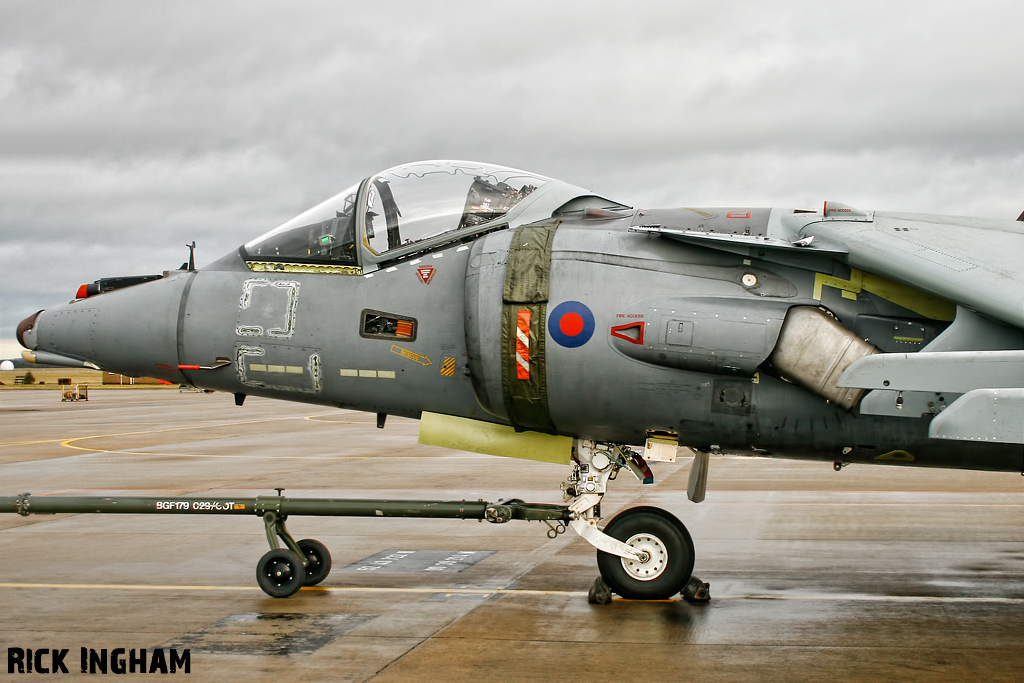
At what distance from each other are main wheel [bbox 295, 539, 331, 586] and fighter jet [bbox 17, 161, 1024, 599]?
5.08 ft

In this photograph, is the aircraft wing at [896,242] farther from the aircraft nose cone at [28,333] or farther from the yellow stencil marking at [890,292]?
the aircraft nose cone at [28,333]

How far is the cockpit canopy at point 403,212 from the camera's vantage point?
8.11 meters

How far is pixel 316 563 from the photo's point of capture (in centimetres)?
882

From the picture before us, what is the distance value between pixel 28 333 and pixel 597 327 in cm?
539

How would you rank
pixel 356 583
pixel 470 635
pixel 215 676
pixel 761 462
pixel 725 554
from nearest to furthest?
pixel 215 676 < pixel 470 635 < pixel 356 583 < pixel 725 554 < pixel 761 462

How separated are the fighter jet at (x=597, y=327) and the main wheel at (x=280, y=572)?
1.46 m

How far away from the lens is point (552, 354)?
7.28m

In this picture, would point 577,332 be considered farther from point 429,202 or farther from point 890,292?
point 890,292

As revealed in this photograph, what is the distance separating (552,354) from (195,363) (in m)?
3.27

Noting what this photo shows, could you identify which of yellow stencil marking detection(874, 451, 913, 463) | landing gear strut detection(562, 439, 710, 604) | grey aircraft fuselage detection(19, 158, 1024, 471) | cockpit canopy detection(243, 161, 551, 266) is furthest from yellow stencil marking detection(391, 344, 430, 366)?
yellow stencil marking detection(874, 451, 913, 463)

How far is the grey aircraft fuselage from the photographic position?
7.05 meters

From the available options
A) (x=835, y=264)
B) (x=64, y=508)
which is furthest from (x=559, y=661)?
(x=64, y=508)

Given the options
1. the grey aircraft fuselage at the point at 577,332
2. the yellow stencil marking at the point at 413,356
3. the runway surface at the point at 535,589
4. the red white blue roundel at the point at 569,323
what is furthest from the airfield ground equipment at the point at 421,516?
the red white blue roundel at the point at 569,323

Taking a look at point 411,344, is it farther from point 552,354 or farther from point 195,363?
point 195,363
